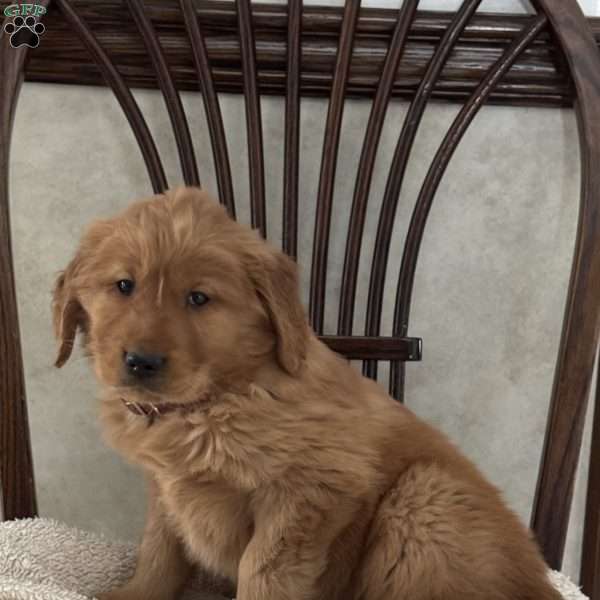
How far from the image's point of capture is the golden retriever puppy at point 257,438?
1.07 meters

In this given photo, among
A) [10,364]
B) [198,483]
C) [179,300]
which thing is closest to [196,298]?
[179,300]

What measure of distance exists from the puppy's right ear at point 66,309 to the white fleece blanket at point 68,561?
0.31 meters

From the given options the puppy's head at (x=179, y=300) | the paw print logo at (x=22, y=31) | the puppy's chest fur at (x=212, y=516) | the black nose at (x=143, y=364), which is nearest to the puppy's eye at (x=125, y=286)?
the puppy's head at (x=179, y=300)

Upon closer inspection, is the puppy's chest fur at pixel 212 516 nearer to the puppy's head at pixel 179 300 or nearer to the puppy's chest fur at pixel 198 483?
the puppy's chest fur at pixel 198 483

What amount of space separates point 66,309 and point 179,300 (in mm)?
203

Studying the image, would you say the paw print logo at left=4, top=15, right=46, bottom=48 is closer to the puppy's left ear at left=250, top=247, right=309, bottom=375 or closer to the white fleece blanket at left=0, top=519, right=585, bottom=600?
the puppy's left ear at left=250, top=247, right=309, bottom=375

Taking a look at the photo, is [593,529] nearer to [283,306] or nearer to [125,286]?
[283,306]

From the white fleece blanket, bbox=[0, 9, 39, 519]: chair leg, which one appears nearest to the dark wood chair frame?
bbox=[0, 9, 39, 519]: chair leg

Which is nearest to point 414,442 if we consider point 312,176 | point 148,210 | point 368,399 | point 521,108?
point 368,399

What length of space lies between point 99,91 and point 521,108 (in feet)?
2.83

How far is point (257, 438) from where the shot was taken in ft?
3.65

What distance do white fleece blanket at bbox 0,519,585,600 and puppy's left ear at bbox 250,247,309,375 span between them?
466 mm

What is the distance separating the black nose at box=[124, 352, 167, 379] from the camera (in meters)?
1.01

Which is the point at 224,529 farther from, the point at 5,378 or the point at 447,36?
the point at 447,36
